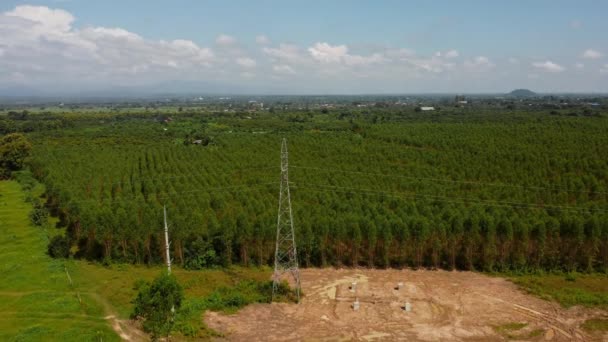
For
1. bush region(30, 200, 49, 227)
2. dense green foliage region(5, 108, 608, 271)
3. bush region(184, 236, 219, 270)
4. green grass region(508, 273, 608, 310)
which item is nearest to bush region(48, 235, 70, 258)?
dense green foliage region(5, 108, 608, 271)

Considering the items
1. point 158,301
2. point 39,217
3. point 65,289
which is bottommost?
point 65,289

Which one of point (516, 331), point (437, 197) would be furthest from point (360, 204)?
point (516, 331)

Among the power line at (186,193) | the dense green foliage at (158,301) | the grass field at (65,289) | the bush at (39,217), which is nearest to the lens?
the dense green foliage at (158,301)

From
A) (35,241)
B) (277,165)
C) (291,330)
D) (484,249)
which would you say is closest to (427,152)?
(277,165)

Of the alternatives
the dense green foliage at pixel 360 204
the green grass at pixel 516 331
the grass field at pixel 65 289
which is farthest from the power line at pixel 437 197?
the green grass at pixel 516 331

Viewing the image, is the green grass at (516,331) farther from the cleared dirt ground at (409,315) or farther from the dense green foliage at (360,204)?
the dense green foliage at (360,204)

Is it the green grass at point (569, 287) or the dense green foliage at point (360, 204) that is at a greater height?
the dense green foliage at point (360, 204)

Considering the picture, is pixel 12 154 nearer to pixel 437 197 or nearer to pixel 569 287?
pixel 437 197
